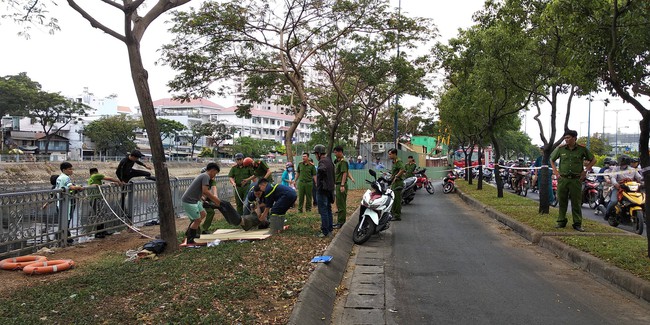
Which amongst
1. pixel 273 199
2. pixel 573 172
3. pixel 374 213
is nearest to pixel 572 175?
pixel 573 172

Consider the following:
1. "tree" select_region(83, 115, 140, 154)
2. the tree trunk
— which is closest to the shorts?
the tree trunk

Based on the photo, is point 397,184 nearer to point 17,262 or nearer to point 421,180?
point 17,262

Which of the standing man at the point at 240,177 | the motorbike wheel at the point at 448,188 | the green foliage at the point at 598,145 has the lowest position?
the motorbike wheel at the point at 448,188

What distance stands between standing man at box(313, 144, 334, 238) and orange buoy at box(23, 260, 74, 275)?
3.89 meters

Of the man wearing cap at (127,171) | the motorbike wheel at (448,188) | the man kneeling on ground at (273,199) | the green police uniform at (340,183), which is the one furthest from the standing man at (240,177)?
the motorbike wheel at (448,188)

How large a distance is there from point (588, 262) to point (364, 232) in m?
3.46

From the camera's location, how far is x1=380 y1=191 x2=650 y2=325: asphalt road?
14.5 feet

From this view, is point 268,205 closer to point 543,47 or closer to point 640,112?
point 640,112

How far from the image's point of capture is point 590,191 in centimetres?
1342

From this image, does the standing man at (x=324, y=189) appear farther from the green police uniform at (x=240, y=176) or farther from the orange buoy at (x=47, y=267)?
the orange buoy at (x=47, y=267)

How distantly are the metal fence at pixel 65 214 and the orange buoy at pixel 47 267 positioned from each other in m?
1.02

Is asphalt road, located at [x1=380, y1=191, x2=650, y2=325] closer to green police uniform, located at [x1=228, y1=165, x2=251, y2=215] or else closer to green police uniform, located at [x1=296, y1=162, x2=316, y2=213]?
green police uniform, located at [x1=228, y1=165, x2=251, y2=215]

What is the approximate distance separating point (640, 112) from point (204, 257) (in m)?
6.03

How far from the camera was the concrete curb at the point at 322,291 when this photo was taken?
4172 mm
